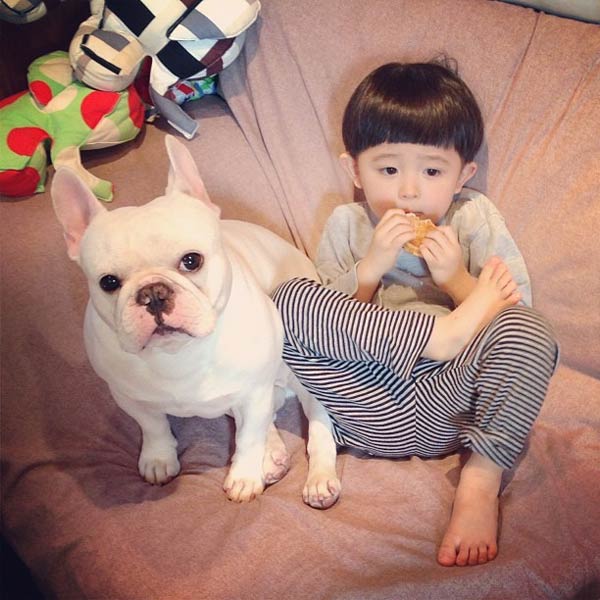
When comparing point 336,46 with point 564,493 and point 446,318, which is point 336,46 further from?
point 564,493

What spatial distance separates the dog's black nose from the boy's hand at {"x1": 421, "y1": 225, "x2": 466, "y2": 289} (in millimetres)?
541

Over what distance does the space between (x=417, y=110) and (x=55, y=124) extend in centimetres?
80

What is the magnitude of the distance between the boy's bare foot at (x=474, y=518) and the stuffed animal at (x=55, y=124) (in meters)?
0.96

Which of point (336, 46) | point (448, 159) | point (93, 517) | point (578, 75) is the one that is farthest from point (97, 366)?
point (578, 75)

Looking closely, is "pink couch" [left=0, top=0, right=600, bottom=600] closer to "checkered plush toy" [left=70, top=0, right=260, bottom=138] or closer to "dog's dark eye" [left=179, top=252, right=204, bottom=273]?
"checkered plush toy" [left=70, top=0, right=260, bottom=138]

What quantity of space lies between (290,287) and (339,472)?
36 centimetres

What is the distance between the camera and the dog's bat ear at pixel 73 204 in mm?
1012

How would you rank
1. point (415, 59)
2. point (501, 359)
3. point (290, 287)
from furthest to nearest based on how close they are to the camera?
point (415, 59) < point (290, 287) < point (501, 359)

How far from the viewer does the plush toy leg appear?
58.9 inches

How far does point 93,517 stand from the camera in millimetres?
1200

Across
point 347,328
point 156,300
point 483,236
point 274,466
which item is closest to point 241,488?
point 274,466

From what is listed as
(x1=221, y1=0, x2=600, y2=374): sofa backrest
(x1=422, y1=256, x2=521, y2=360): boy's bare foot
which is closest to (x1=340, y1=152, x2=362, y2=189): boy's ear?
(x1=221, y1=0, x2=600, y2=374): sofa backrest

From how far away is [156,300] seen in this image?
0.96m

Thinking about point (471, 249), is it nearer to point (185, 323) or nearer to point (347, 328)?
point (347, 328)
